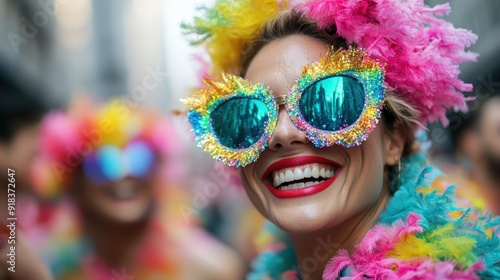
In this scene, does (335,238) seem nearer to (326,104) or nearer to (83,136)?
(326,104)

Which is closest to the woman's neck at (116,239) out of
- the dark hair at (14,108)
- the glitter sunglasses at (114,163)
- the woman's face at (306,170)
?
the glitter sunglasses at (114,163)

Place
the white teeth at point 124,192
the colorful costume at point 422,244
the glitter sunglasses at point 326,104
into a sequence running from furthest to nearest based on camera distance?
the white teeth at point 124,192 < the glitter sunglasses at point 326,104 < the colorful costume at point 422,244

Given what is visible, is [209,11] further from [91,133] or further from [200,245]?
[200,245]

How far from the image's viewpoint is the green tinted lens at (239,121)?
1.53 meters

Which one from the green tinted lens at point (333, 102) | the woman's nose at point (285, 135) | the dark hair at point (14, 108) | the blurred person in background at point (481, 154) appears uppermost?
the green tinted lens at point (333, 102)

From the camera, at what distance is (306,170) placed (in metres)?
1.49

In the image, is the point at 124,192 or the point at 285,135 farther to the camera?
the point at 124,192

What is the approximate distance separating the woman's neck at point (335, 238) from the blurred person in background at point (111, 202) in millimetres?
1451

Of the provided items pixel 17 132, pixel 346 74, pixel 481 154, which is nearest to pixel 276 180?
pixel 346 74

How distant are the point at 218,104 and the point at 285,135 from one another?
0.89 feet

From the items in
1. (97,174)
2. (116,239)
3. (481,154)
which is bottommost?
(481,154)

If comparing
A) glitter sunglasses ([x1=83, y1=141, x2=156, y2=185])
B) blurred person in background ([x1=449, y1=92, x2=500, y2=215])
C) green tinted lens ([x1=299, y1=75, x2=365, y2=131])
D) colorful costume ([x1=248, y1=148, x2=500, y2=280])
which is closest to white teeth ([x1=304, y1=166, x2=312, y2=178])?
green tinted lens ([x1=299, y1=75, x2=365, y2=131])

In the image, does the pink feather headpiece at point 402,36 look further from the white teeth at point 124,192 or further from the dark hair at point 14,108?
the dark hair at point 14,108

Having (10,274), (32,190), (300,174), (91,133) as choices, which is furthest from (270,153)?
(32,190)
